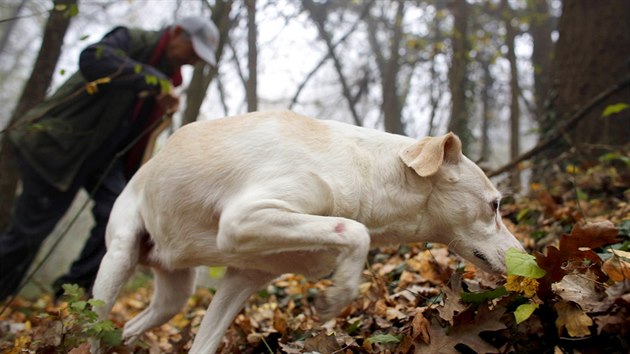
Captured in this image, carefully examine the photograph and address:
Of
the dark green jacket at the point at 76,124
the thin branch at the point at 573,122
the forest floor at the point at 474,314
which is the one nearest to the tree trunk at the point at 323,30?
the thin branch at the point at 573,122

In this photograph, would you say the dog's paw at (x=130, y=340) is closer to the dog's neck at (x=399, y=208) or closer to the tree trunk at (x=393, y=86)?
the dog's neck at (x=399, y=208)

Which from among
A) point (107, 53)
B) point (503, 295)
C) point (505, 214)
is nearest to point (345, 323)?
point (503, 295)

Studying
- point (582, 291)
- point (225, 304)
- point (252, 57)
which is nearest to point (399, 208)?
point (582, 291)

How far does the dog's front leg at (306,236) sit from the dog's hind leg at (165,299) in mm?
1178

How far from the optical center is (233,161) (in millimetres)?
2742

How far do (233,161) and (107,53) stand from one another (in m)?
2.30

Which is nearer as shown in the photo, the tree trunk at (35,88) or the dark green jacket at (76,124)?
the dark green jacket at (76,124)

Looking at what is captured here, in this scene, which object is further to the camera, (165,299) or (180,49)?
(180,49)

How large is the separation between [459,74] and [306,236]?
263 inches

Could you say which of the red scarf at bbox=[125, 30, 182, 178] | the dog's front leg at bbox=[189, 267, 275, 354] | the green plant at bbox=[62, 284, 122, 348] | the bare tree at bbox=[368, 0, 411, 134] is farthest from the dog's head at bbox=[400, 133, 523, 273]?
the bare tree at bbox=[368, 0, 411, 134]

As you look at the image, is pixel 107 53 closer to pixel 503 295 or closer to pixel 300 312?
pixel 300 312

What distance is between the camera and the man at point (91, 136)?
15.1 feet

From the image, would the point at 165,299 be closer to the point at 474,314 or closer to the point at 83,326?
the point at 83,326

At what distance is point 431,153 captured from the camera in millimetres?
2777
